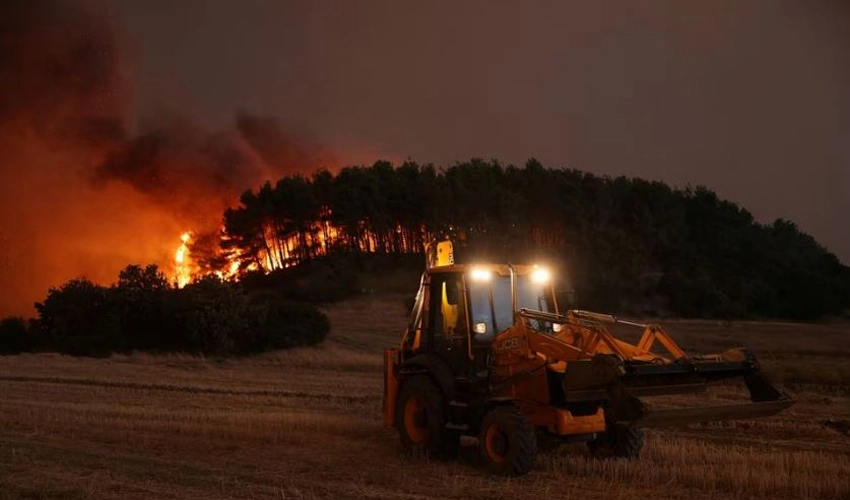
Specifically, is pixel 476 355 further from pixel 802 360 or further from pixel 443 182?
pixel 443 182

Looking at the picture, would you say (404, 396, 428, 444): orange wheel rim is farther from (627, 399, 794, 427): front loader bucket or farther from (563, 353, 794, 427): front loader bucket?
(627, 399, 794, 427): front loader bucket

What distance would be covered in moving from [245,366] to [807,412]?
2464 cm

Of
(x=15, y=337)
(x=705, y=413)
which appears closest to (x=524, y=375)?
(x=705, y=413)

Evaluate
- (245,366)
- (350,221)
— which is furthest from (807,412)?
(350,221)

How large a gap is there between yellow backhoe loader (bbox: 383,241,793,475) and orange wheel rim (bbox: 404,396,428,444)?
0.02 metres

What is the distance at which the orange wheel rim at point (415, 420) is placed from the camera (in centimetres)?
1234

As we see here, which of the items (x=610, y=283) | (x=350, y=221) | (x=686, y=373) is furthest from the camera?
(x=350, y=221)

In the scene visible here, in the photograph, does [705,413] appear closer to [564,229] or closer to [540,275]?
[540,275]

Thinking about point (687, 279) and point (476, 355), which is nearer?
point (476, 355)

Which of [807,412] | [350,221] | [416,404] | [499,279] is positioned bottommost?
[807,412]

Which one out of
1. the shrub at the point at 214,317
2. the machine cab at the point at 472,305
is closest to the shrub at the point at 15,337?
the shrub at the point at 214,317

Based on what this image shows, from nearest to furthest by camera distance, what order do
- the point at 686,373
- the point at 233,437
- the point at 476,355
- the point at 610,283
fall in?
the point at 686,373, the point at 476,355, the point at 233,437, the point at 610,283

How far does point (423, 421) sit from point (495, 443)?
1.82m

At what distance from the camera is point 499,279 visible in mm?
12070
